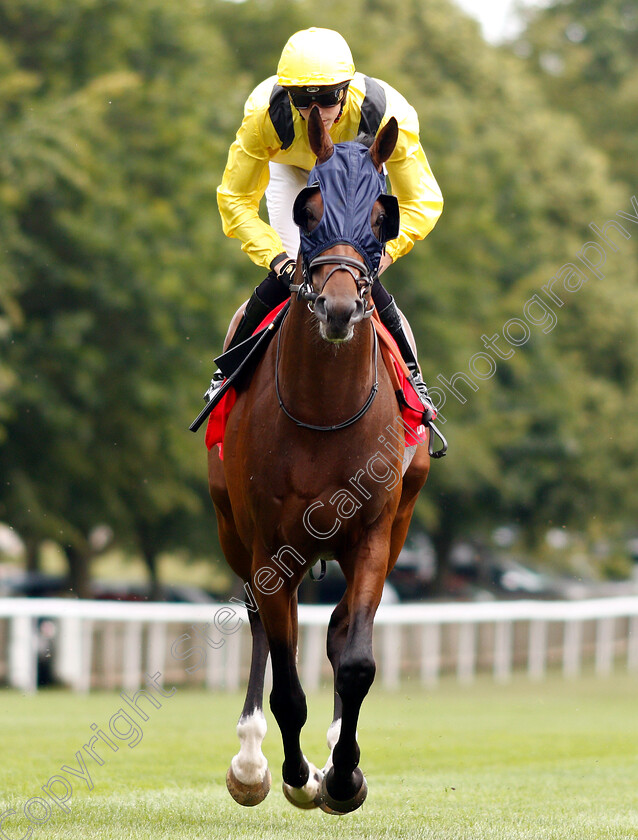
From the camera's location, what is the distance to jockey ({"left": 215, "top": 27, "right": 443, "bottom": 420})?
20.2 ft

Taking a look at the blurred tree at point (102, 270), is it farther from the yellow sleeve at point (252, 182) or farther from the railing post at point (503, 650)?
the yellow sleeve at point (252, 182)

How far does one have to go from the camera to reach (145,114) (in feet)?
69.1

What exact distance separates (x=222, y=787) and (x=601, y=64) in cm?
3190

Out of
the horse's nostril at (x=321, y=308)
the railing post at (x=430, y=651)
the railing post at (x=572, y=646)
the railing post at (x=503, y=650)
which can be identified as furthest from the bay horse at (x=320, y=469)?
the railing post at (x=572, y=646)

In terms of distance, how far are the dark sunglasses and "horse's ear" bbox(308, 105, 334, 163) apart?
0.66 metres

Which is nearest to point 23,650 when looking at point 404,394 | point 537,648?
point 537,648

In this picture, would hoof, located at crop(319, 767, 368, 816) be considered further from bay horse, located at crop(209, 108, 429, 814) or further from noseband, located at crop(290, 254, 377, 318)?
noseband, located at crop(290, 254, 377, 318)

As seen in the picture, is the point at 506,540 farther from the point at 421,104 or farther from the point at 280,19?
the point at 280,19

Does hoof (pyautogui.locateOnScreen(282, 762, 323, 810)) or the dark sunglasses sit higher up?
the dark sunglasses

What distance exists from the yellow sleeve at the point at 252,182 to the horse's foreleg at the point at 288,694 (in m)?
1.59

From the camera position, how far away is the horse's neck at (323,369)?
560 cm

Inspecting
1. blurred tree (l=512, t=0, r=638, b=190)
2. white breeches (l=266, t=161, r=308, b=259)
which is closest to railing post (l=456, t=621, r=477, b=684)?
white breeches (l=266, t=161, r=308, b=259)

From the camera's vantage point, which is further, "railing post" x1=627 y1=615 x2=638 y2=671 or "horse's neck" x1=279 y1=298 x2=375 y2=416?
"railing post" x1=627 y1=615 x2=638 y2=671

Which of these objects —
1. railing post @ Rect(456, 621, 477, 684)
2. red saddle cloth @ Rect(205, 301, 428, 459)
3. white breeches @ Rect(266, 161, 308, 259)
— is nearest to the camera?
red saddle cloth @ Rect(205, 301, 428, 459)
